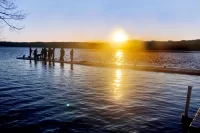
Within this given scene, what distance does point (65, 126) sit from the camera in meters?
8.70

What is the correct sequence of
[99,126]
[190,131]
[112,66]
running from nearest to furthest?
[190,131], [99,126], [112,66]

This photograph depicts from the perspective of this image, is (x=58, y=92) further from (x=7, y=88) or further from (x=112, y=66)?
(x=112, y=66)

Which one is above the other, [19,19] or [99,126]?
[19,19]

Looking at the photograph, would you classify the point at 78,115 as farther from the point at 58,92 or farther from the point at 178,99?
the point at 178,99

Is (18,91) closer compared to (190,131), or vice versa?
(190,131)

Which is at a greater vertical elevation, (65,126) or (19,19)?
(19,19)

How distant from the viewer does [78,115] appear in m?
10.1

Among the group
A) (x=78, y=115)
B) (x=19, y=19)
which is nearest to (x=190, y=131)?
(x=78, y=115)

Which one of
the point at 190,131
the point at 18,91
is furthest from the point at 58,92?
the point at 190,131

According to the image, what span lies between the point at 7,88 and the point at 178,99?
40.5 feet

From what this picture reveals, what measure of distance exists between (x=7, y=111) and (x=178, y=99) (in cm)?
1034

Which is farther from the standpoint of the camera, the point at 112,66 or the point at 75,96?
the point at 112,66

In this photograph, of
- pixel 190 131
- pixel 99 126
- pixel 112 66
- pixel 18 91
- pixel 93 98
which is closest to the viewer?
pixel 190 131

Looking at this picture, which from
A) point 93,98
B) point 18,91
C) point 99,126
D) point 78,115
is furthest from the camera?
point 18,91
